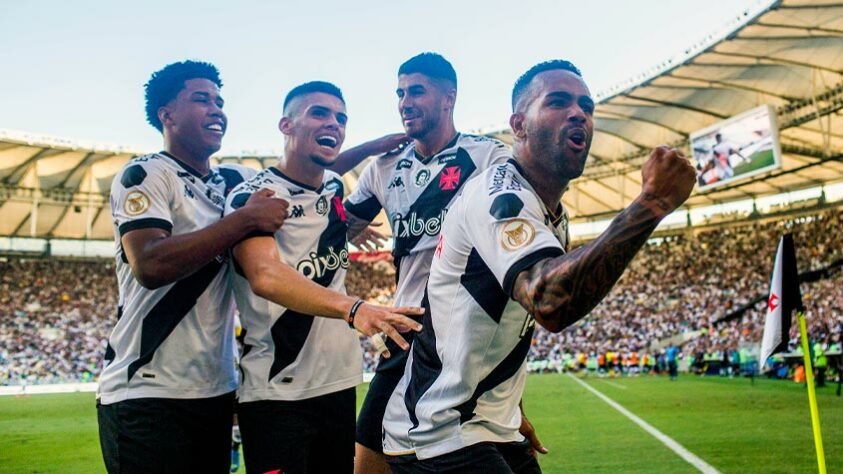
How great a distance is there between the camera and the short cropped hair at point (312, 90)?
418 centimetres

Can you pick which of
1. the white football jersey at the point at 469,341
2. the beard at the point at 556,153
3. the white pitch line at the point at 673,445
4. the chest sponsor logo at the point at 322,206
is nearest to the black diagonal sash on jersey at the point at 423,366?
the white football jersey at the point at 469,341

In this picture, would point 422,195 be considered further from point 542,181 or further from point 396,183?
point 542,181

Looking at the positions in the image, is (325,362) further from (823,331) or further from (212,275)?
(823,331)

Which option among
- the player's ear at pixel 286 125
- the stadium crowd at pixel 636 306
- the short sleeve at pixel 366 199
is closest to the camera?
the player's ear at pixel 286 125

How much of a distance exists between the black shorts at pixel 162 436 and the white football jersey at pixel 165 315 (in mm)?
51

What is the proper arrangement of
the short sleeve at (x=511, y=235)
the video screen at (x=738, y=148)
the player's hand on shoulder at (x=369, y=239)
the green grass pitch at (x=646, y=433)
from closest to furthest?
the short sleeve at (x=511, y=235) < the player's hand on shoulder at (x=369, y=239) < the green grass pitch at (x=646, y=433) < the video screen at (x=738, y=148)

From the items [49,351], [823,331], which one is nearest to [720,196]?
[823,331]

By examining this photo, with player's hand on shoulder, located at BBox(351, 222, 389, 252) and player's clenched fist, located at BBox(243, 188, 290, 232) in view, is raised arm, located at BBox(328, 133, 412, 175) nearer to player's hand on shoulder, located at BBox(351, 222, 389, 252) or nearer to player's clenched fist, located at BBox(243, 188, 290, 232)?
player's hand on shoulder, located at BBox(351, 222, 389, 252)

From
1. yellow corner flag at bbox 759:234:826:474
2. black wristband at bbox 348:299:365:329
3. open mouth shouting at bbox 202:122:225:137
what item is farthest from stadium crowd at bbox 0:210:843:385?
black wristband at bbox 348:299:365:329

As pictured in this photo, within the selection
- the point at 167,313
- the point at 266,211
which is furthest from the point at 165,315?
the point at 266,211

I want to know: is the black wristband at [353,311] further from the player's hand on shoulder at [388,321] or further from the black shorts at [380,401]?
the black shorts at [380,401]

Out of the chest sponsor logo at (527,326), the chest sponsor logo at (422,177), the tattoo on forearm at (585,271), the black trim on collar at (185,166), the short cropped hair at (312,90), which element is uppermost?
the short cropped hair at (312,90)

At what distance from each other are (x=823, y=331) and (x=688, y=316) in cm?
1435

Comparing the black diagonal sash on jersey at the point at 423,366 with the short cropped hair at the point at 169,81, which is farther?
the short cropped hair at the point at 169,81
